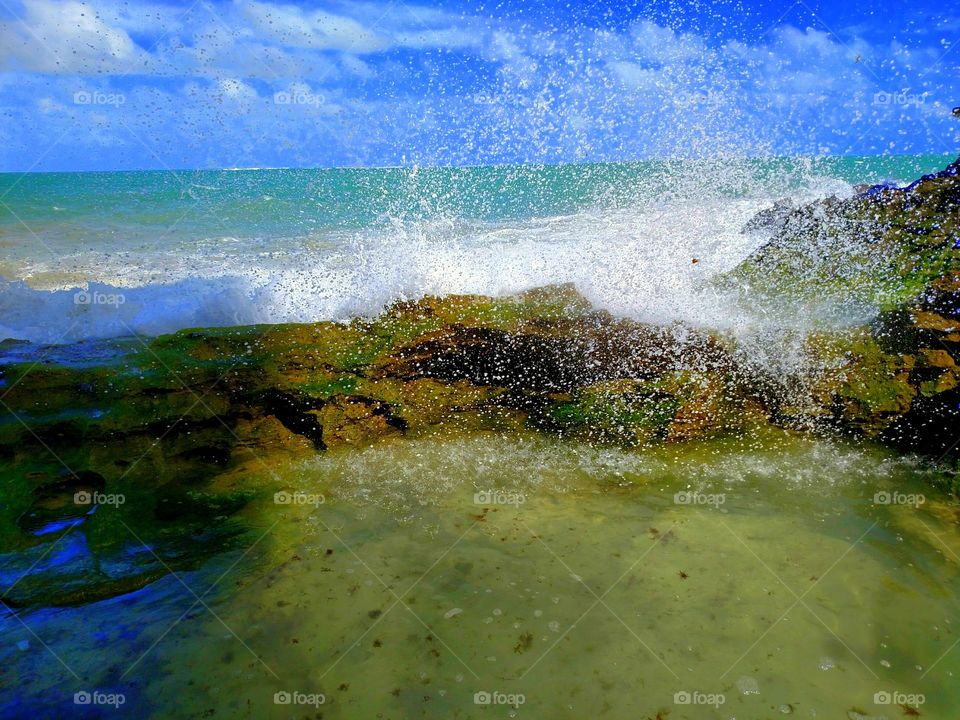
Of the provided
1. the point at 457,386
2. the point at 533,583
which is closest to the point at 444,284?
the point at 457,386

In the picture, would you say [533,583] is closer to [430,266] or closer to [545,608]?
[545,608]

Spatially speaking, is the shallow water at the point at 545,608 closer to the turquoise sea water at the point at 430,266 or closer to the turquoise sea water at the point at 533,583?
the turquoise sea water at the point at 533,583

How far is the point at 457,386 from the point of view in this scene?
455 cm

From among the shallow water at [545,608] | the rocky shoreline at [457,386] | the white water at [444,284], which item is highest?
the white water at [444,284]

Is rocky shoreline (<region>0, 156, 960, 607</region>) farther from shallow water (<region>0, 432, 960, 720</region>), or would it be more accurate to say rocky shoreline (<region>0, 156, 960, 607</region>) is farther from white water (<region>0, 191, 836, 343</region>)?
shallow water (<region>0, 432, 960, 720</region>)

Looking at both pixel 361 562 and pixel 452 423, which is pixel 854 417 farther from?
pixel 361 562

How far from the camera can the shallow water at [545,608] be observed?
7.43 feet

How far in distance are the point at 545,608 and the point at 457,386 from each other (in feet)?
6.93

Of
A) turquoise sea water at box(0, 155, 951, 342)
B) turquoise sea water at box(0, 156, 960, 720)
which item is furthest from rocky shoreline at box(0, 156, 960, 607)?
turquoise sea water at box(0, 155, 951, 342)

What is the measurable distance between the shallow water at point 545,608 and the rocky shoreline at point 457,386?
483 millimetres

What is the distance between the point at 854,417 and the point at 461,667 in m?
3.36

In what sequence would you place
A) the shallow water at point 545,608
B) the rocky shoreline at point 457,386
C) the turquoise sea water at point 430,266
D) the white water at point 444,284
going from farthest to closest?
the turquoise sea water at point 430,266 → the white water at point 444,284 → the rocky shoreline at point 457,386 → the shallow water at point 545,608

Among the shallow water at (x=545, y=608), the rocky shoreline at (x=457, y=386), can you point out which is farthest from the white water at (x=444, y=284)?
the shallow water at (x=545, y=608)

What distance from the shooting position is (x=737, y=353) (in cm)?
446
